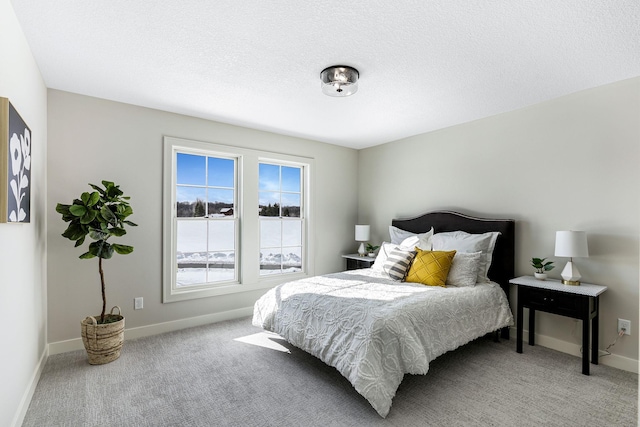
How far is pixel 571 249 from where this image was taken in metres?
2.73

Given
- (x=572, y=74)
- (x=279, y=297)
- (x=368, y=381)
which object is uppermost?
(x=572, y=74)

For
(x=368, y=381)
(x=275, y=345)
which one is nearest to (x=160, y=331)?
(x=275, y=345)

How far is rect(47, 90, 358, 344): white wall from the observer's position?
9.82 feet

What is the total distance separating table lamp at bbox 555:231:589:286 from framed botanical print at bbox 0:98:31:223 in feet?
12.9

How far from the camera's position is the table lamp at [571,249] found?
8.90ft

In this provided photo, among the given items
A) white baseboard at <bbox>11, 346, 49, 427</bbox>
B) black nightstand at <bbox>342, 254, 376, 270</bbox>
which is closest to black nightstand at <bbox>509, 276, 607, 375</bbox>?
black nightstand at <bbox>342, 254, 376, 270</bbox>

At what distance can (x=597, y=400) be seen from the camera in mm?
2230

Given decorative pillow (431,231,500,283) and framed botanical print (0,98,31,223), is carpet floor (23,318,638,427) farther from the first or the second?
framed botanical print (0,98,31,223)

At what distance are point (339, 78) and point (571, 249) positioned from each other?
8.04ft

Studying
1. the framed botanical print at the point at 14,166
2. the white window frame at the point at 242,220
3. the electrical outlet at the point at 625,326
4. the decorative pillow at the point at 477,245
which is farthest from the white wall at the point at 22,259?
the electrical outlet at the point at 625,326

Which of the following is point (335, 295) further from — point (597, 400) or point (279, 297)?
point (597, 400)

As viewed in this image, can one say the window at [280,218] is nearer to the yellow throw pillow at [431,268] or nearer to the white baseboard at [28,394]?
the yellow throw pillow at [431,268]

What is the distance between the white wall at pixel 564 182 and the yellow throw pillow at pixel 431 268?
2.91ft

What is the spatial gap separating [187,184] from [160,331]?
5.57 feet
